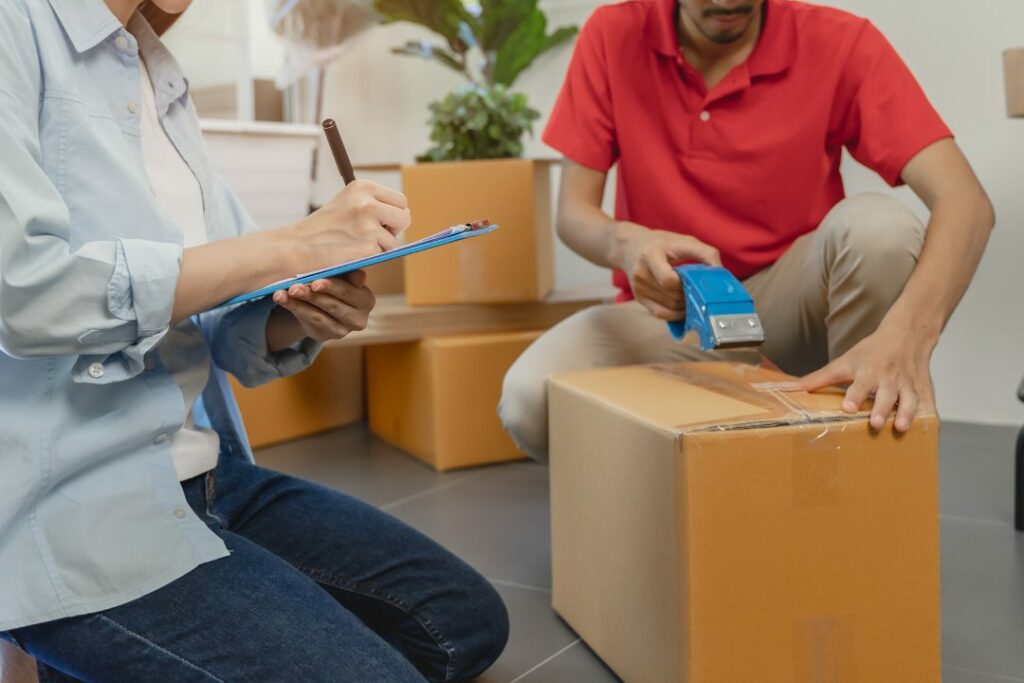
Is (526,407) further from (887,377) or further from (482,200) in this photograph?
(482,200)

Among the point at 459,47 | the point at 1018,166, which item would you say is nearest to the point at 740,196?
the point at 1018,166

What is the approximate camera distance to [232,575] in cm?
83

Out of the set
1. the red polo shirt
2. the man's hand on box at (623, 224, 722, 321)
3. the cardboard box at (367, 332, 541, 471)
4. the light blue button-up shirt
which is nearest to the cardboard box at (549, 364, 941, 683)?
the man's hand on box at (623, 224, 722, 321)

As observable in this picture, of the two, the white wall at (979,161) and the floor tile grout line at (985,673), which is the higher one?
the white wall at (979,161)

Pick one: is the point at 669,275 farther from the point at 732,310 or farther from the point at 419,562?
the point at 419,562

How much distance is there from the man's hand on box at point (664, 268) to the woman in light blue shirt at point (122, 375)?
31 cm

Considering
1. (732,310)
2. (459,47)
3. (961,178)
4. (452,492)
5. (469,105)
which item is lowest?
(452,492)

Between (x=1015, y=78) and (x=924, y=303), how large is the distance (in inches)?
19.6

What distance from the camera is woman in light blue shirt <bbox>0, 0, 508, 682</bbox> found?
76 cm

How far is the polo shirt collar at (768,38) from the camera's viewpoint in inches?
53.7

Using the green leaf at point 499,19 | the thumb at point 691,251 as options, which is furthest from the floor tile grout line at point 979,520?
the green leaf at point 499,19

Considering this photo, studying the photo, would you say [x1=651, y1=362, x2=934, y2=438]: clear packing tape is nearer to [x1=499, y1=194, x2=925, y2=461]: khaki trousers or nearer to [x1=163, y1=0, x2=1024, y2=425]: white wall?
[x1=499, y1=194, x2=925, y2=461]: khaki trousers

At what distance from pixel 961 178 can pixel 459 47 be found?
1506mm

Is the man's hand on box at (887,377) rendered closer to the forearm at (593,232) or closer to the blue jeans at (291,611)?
the forearm at (593,232)
